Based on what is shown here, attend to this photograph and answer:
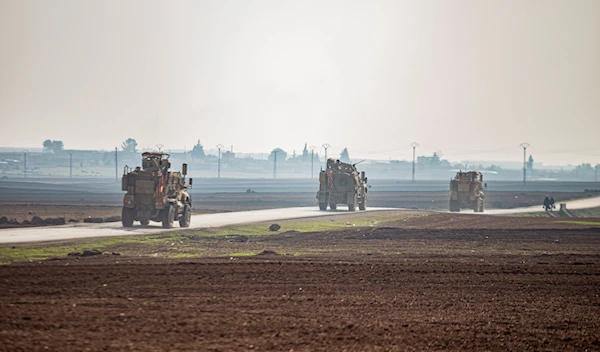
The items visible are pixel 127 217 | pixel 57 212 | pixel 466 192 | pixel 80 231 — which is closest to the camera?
pixel 80 231

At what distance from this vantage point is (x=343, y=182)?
72.6 metres

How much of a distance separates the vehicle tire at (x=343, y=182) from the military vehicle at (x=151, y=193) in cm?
2827

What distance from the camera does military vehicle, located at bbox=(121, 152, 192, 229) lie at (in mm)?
43188

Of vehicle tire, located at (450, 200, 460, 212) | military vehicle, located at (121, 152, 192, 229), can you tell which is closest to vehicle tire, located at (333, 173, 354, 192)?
vehicle tire, located at (450, 200, 460, 212)

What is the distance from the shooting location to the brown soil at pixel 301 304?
15.4m

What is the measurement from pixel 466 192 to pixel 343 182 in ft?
59.6

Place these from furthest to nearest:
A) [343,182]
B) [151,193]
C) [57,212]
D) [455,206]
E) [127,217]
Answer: [455,206] < [343,182] < [57,212] < [127,217] < [151,193]

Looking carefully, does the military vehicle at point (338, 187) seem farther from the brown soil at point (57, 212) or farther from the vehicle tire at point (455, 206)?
the vehicle tire at point (455, 206)

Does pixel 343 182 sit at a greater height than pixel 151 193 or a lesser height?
greater

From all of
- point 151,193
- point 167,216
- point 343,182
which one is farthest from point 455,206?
point 151,193

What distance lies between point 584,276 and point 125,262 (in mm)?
13574

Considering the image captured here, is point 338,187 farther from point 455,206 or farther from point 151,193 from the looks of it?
point 151,193

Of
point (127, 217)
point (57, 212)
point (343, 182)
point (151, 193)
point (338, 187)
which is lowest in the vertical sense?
point (57, 212)

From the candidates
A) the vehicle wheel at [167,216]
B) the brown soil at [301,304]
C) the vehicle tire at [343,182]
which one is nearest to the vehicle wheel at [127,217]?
the vehicle wheel at [167,216]
